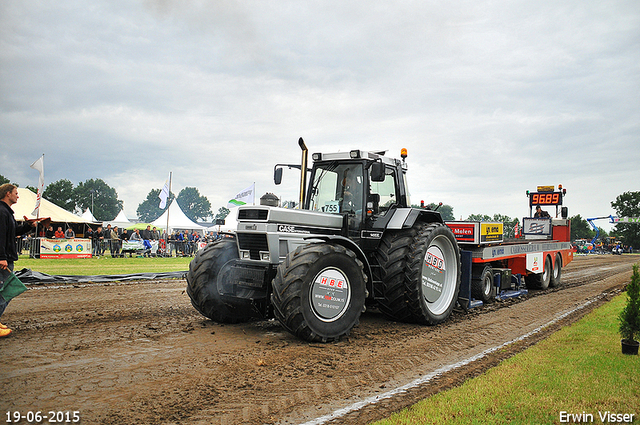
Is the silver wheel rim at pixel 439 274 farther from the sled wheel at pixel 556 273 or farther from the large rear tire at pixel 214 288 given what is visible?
the sled wheel at pixel 556 273

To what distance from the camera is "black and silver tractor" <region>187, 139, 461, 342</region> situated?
17.9ft

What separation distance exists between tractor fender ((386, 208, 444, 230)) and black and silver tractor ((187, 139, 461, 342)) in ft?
0.05

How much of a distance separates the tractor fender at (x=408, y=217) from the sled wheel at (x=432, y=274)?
212 millimetres

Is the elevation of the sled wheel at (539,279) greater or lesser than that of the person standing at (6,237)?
lesser

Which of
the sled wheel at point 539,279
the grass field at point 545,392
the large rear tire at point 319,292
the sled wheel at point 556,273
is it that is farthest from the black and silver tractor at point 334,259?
the sled wheel at point 556,273

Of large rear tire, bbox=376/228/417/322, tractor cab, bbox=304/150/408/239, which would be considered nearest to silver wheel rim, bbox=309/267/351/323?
large rear tire, bbox=376/228/417/322

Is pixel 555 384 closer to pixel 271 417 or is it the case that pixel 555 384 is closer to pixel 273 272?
pixel 271 417

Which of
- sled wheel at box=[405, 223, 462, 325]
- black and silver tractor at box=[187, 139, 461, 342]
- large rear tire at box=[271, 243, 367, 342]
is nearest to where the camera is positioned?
large rear tire at box=[271, 243, 367, 342]

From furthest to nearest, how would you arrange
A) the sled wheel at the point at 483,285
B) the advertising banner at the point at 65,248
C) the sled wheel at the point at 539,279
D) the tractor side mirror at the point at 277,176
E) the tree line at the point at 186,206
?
the tree line at the point at 186,206 → the advertising banner at the point at 65,248 → the sled wheel at the point at 539,279 → the sled wheel at the point at 483,285 → the tractor side mirror at the point at 277,176

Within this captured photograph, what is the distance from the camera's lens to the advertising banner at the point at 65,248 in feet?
63.4

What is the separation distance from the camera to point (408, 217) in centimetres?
718

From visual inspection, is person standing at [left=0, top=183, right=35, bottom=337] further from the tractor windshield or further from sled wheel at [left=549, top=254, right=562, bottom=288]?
sled wheel at [left=549, top=254, right=562, bottom=288]

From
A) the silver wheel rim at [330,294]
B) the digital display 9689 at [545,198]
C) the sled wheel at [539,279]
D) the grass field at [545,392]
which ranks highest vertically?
the digital display 9689 at [545,198]

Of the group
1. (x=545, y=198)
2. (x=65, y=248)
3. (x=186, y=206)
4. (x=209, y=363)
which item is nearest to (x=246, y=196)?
(x=65, y=248)
